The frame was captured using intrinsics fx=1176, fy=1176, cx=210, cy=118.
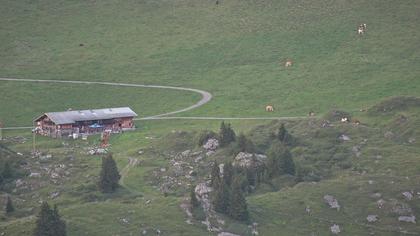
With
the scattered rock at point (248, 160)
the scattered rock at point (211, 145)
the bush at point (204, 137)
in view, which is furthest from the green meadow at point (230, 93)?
the scattered rock at point (248, 160)

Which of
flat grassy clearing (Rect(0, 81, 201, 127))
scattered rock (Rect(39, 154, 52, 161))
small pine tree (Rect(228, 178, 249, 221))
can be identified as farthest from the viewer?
flat grassy clearing (Rect(0, 81, 201, 127))

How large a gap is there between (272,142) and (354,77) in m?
43.9

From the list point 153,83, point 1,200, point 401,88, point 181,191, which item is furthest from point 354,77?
point 1,200

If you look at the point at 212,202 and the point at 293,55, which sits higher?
the point at 293,55

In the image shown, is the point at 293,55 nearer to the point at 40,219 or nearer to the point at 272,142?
the point at 272,142

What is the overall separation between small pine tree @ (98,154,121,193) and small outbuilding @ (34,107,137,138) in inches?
1093

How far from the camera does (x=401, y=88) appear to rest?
160 metres

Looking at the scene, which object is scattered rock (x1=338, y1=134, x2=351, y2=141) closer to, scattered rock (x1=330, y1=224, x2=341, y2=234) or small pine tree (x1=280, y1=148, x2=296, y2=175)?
small pine tree (x1=280, y1=148, x2=296, y2=175)

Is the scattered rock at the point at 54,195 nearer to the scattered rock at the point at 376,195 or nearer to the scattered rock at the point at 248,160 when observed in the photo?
the scattered rock at the point at 248,160

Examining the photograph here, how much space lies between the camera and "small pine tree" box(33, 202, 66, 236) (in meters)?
95.6

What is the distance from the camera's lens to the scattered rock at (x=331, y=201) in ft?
362

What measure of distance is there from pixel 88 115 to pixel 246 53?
45.5 metres

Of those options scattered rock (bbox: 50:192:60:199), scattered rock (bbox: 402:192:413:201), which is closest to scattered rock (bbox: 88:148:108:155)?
scattered rock (bbox: 50:192:60:199)

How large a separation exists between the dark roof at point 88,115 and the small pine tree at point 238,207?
39226mm
